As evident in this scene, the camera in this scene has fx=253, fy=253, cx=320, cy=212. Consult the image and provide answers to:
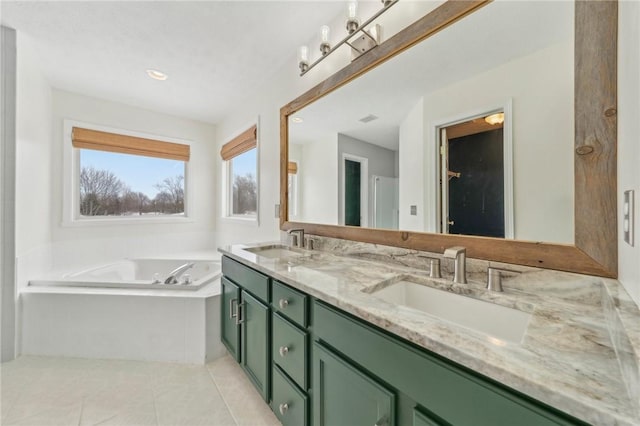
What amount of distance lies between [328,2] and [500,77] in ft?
3.83

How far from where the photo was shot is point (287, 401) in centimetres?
112

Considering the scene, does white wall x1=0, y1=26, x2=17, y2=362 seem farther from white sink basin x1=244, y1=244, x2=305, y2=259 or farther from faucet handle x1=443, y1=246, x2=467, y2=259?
faucet handle x1=443, y1=246, x2=467, y2=259

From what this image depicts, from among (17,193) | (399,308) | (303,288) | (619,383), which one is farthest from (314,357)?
(17,193)

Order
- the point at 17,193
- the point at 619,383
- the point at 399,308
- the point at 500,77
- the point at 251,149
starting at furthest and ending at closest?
the point at 251,149 < the point at 17,193 < the point at 500,77 < the point at 399,308 < the point at 619,383

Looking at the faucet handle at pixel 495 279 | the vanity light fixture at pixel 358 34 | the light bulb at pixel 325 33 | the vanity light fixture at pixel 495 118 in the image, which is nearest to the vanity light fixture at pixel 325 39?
the light bulb at pixel 325 33

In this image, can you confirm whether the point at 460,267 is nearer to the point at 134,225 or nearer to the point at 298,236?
the point at 298,236

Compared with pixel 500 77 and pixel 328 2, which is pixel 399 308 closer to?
pixel 500 77

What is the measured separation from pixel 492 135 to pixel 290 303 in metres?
1.04

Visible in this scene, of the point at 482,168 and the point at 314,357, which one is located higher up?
the point at 482,168

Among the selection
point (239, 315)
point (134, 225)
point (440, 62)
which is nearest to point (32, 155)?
point (134, 225)

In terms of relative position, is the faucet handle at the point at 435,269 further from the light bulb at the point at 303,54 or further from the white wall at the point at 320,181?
the light bulb at the point at 303,54

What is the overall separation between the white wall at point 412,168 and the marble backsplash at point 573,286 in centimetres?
15

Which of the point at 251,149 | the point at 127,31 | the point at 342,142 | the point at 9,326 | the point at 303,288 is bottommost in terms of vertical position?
the point at 9,326

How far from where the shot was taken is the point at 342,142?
1615 mm
